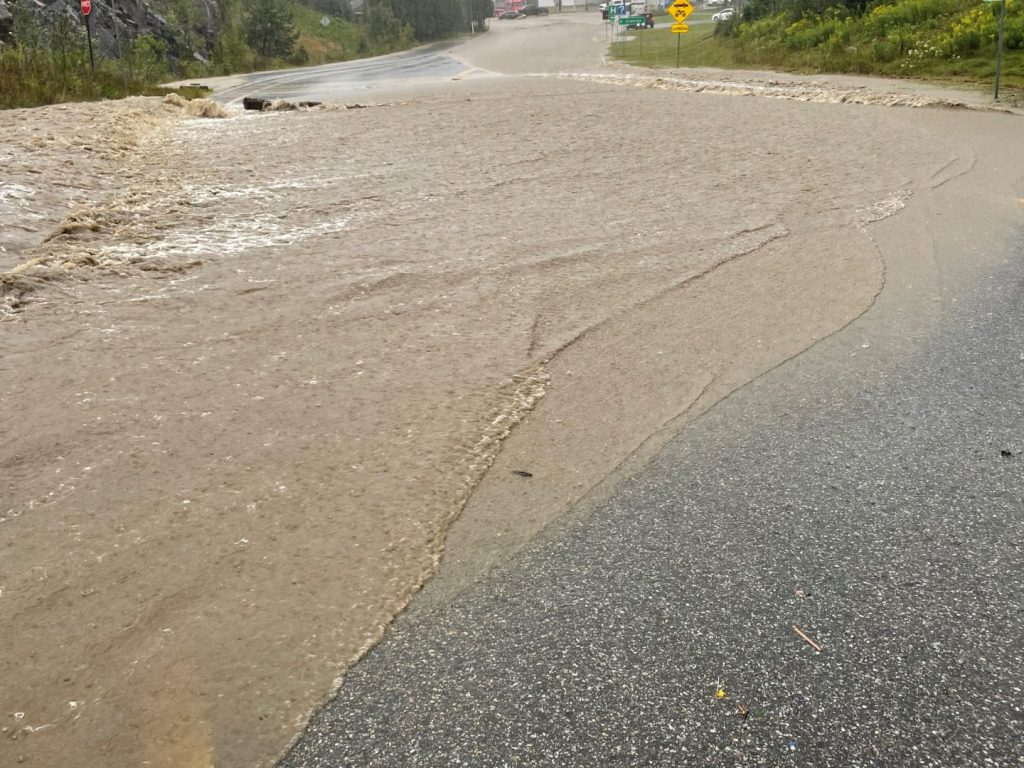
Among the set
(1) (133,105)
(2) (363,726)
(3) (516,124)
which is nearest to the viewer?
(2) (363,726)

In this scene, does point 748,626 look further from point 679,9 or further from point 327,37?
point 327,37

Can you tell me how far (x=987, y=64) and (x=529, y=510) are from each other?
18.8 m

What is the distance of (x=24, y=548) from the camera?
134 inches

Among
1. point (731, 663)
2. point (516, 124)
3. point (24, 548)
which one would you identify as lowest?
point (731, 663)

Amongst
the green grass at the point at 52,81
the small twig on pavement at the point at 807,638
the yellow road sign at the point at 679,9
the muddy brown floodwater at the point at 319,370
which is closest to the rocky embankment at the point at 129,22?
the green grass at the point at 52,81

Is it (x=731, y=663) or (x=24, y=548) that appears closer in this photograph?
(x=731, y=663)

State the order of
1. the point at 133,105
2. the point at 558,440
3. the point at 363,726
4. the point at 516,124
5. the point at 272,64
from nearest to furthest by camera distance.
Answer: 1. the point at 363,726
2. the point at 558,440
3. the point at 516,124
4. the point at 133,105
5. the point at 272,64

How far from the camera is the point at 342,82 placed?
98.0 feet

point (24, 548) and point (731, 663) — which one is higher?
point (24, 548)

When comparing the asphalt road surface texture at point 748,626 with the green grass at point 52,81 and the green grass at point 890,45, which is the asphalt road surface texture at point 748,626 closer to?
the green grass at point 890,45

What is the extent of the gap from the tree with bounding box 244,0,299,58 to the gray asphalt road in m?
10.1

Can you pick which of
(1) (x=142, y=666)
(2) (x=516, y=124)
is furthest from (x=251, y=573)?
(2) (x=516, y=124)

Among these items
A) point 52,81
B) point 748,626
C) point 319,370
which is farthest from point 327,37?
point 748,626

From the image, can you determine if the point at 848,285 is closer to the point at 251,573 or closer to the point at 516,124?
the point at 251,573
